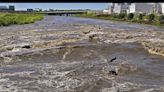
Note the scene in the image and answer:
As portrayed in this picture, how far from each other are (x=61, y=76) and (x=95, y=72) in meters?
1.75

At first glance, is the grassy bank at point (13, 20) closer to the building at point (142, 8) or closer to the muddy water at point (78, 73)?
the muddy water at point (78, 73)

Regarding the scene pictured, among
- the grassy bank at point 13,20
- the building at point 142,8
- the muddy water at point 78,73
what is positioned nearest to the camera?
the muddy water at point 78,73

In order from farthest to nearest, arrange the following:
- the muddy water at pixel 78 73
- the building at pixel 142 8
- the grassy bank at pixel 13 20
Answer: the building at pixel 142 8, the grassy bank at pixel 13 20, the muddy water at pixel 78 73

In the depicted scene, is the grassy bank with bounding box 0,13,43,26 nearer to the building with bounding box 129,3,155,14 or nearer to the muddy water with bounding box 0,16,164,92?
the muddy water with bounding box 0,16,164,92

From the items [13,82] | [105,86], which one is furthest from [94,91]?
[13,82]

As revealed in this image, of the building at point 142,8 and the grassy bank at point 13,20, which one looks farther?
the building at point 142,8

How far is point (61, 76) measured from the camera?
12719mm

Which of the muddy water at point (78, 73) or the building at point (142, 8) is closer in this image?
the muddy water at point (78, 73)

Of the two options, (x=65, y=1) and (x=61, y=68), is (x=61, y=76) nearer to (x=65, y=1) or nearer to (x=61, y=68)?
(x=61, y=68)

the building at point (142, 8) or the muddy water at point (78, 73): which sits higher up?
the muddy water at point (78, 73)

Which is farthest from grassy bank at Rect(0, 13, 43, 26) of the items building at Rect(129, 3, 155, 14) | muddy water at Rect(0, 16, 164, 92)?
building at Rect(129, 3, 155, 14)

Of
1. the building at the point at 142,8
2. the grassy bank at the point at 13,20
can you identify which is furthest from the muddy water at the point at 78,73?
the building at the point at 142,8

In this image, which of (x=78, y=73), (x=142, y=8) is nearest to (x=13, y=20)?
(x=78, y=73)

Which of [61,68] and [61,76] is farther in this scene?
[61,68]
